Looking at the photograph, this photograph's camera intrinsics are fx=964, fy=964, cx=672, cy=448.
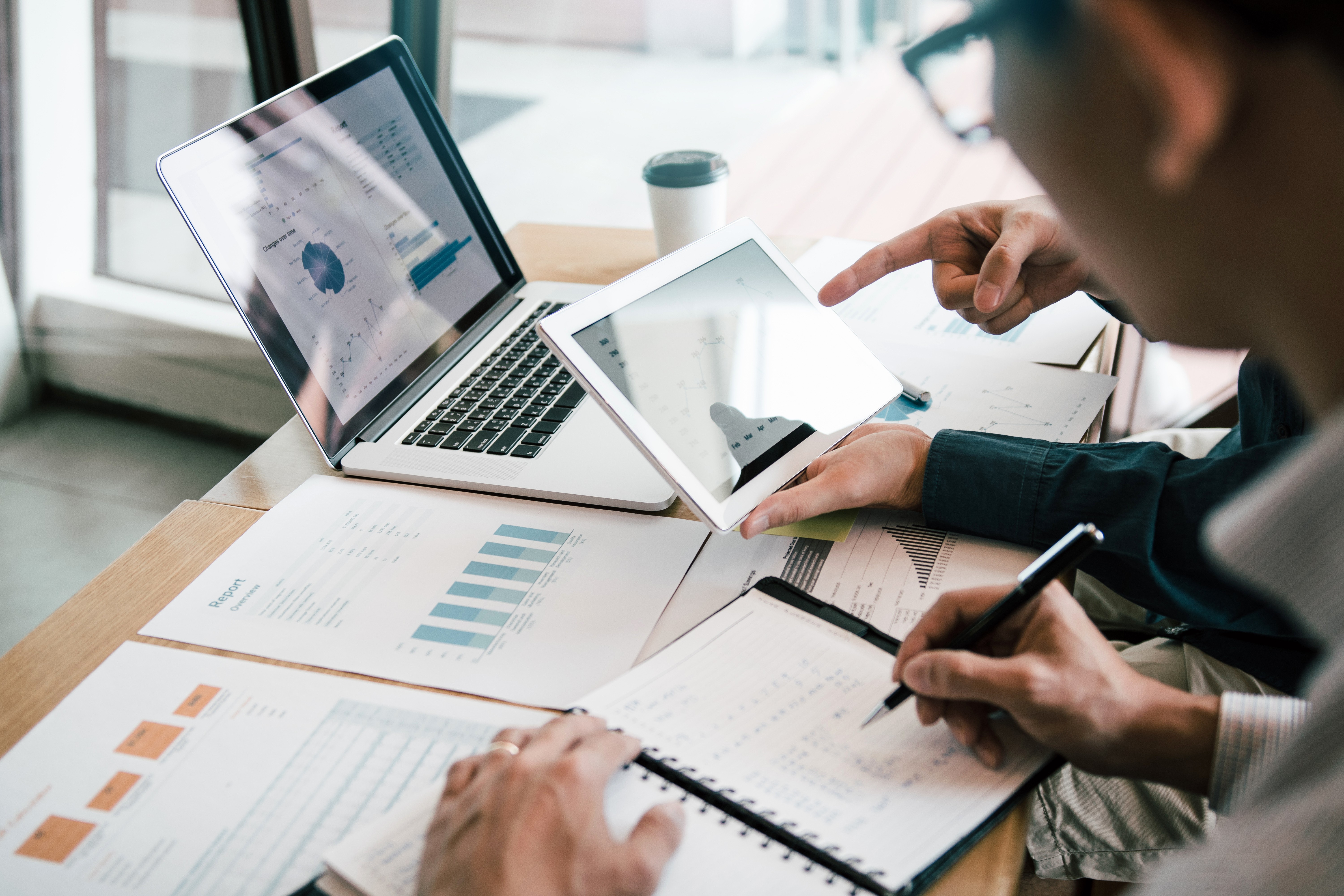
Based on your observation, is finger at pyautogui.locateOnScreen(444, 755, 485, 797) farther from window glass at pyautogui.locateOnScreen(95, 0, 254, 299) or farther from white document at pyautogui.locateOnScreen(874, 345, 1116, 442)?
window glass at pyautogui.locateOnScreen(95, 0, 254, 299)

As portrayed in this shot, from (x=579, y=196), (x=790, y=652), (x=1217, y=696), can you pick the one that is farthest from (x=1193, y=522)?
(x=579, y=196)

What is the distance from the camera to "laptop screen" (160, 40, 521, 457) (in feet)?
2.98

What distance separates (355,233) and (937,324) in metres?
0.68

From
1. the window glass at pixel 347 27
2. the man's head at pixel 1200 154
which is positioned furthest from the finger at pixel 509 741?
the window glass at pixel 347 27

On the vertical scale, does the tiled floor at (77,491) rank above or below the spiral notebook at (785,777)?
below

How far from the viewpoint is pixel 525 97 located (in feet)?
9.37

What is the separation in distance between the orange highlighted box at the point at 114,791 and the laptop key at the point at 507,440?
1.39 ft

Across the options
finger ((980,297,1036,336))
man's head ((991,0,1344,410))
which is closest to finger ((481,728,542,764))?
man's head ((991,0,1344,410))

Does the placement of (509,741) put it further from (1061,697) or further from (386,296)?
(386,296)

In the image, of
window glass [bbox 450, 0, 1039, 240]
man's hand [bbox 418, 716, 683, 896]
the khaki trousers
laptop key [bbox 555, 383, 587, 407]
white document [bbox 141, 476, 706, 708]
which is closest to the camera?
man's hand [bbox 418, 716, 683, 896]

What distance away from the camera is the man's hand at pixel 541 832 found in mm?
521

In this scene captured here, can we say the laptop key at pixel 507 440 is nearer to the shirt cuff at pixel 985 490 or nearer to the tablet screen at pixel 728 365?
the tablet screen at pixel 728 365

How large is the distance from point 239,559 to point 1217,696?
785 millimetres

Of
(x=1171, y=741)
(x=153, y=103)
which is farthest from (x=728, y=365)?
(x=153, y=103)
